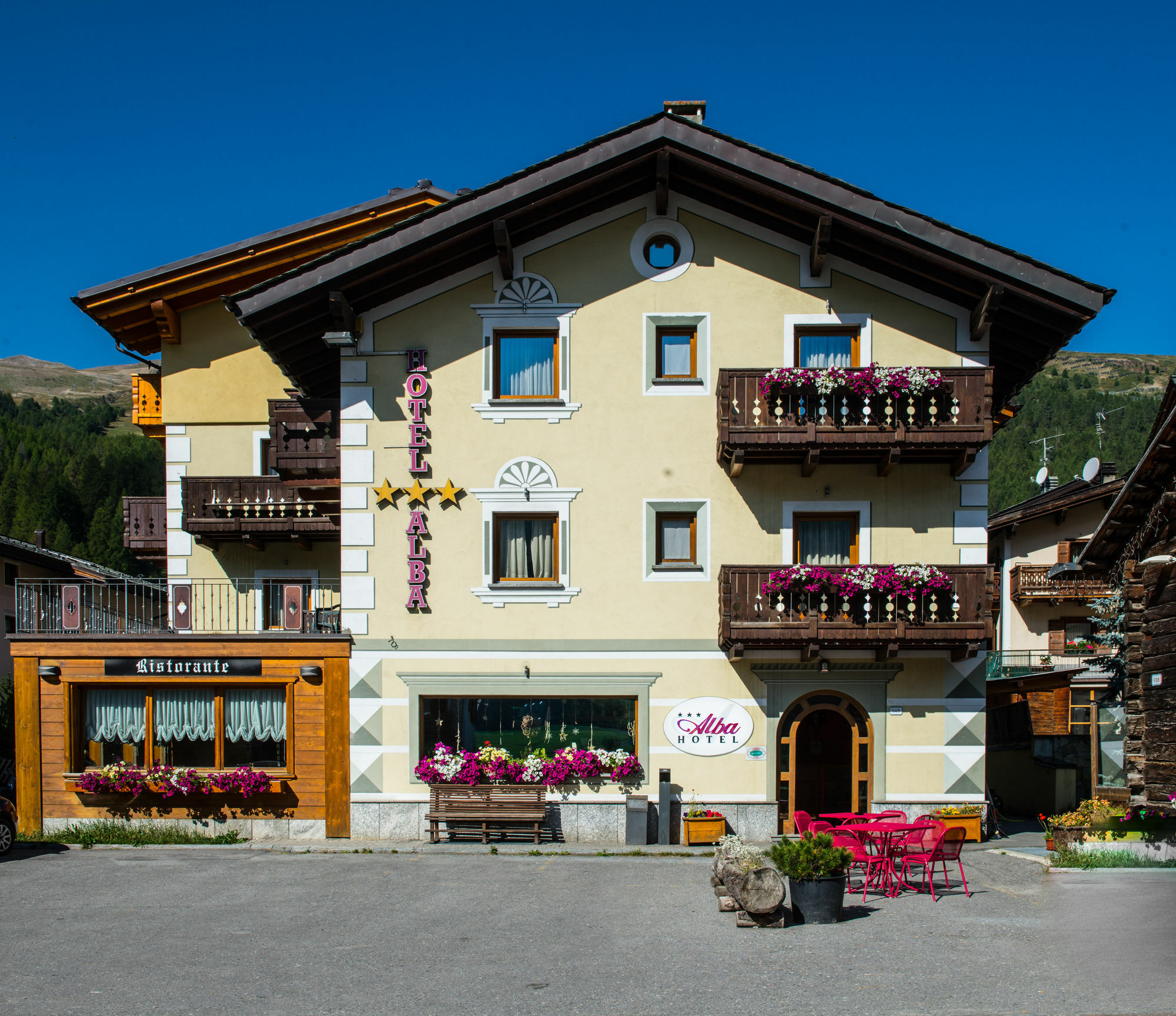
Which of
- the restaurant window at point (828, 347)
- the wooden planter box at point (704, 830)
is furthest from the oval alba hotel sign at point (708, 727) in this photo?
the restaurant window at point (828, 347)

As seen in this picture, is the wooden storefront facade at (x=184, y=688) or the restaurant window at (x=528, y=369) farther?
the restaurant window at (x=528, y=369)

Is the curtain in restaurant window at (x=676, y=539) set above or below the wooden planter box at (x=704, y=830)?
above

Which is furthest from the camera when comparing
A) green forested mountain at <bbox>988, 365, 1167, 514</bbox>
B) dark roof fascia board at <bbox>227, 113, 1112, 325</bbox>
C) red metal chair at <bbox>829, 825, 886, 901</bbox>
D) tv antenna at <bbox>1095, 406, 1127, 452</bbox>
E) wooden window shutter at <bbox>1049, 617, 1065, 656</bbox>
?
green forested mountain at <bbox>988, 365, 1167, 514</bbox>

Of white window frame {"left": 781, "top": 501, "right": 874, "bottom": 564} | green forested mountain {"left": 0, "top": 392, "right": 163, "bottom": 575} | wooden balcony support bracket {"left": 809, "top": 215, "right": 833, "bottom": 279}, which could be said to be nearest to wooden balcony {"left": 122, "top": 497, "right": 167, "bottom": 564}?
white window frame {"left": 781, "top": 501, "right": 874, "bottom": 564}

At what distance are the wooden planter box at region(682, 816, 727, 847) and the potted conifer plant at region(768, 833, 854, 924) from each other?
6.03 metres

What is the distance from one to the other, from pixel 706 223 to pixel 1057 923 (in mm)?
12450

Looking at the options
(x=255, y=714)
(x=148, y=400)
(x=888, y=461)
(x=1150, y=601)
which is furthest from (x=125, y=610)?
(x=1150, y=601)

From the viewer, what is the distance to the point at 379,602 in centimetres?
1956

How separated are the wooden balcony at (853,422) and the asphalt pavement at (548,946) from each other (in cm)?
653

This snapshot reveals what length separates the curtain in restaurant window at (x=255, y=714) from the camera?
19.6 meters

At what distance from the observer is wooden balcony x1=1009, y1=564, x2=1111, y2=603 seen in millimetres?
38875

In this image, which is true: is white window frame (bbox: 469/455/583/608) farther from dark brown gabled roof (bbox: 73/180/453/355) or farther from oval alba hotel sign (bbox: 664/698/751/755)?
dark brown gabled roof (bbox: 73/180/453/355)

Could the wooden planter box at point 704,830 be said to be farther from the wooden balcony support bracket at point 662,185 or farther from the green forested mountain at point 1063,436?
the green forested mountain at point 1063,436

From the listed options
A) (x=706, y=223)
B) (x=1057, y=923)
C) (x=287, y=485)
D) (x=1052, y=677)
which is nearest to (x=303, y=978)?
(x=1057, y=923)
